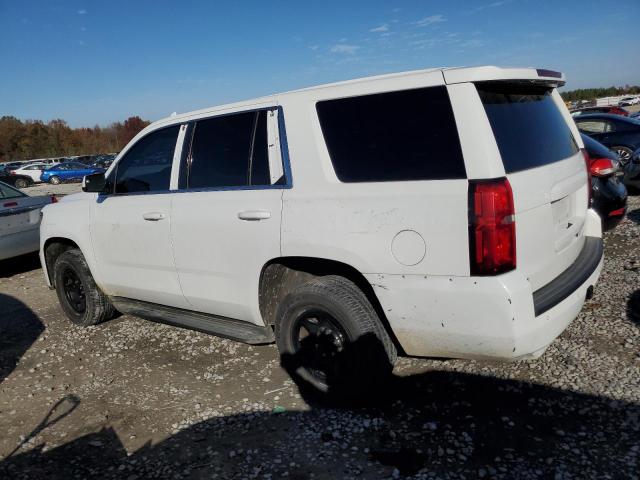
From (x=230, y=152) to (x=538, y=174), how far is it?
2029 millimetres

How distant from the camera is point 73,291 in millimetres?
5285

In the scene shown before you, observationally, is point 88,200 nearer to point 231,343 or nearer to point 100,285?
point 100,285

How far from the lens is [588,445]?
2670mm

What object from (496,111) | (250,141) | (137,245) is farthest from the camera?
(137,245)

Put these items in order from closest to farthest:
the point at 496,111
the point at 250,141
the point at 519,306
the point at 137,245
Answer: the point at 519,306 → the point at 496,111 → the point at 250,141 → the point at 137,245

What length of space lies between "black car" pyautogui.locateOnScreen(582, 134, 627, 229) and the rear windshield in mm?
2476

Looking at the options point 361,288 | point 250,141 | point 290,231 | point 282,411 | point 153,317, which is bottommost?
point 282,411

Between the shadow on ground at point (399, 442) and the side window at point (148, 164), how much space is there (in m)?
1.93

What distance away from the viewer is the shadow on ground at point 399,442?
2.62 meters

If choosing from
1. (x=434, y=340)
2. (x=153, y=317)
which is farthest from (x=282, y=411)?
(x=153, y=317)

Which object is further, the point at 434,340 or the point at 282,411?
the point at 282,411

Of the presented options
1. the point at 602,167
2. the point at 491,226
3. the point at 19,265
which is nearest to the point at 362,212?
the point at 491,226

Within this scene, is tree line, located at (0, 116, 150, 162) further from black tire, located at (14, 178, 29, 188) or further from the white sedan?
the white sedan

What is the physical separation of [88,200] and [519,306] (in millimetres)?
3883
